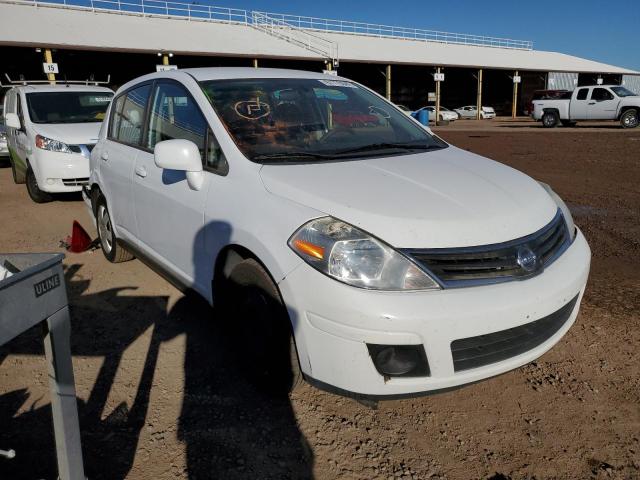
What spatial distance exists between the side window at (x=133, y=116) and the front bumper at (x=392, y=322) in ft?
7.54

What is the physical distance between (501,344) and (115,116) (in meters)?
3.75

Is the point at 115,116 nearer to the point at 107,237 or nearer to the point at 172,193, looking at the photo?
the point at 107,237

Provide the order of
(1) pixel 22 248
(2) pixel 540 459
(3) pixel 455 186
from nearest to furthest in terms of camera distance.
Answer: (2) pixel 540 459 → (3) pixel 455 186 → (1) pixel 22 248

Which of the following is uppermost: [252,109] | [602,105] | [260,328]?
[252,109]

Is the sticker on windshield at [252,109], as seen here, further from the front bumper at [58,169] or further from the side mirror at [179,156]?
the front bumper at [58,169]

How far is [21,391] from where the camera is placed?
289 cm

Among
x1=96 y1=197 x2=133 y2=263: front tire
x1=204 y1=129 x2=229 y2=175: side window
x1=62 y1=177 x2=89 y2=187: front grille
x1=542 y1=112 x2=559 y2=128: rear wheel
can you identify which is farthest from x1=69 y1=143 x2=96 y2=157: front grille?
x1=542 y1=112 x2=559 y2=128: rear wheel

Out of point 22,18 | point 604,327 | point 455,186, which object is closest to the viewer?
Result: point 455,186

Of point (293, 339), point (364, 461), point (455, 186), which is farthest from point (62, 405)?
point (455, 186)

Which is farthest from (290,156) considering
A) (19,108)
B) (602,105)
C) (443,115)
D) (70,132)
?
(443,115)

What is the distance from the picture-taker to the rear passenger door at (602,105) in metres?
22.0

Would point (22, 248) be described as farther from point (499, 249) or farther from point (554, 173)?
point (554, 173)

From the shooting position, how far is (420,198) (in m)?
2.47

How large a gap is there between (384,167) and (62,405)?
1920 mm
